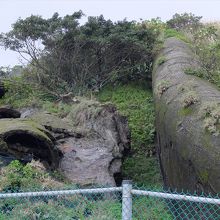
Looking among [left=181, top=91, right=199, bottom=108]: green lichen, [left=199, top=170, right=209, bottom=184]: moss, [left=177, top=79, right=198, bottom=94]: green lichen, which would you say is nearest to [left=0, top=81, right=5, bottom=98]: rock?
[left=177, top=79, right=198, bottom=94]: green lichen

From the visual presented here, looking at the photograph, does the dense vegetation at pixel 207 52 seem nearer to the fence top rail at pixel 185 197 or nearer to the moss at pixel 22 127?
the moss at pixel 22 127

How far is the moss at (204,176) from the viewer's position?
19.6 feet

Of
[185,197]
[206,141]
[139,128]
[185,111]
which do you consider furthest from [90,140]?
[185,197]

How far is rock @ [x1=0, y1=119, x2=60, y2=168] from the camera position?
857 cm

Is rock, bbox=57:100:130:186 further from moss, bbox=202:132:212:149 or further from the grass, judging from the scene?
moss, bbox=202:132:212:149

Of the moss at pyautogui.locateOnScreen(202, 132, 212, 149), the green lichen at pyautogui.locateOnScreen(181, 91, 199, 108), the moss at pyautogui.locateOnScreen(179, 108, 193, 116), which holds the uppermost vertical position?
the green lichen at pyautogui.locateOnScreen(181, 91, 199, 108)

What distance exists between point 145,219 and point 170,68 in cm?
531

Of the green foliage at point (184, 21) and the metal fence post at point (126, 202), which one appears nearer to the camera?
the metal fence post at point (126, 202)

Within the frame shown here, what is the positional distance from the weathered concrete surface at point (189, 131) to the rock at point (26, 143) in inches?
87.5

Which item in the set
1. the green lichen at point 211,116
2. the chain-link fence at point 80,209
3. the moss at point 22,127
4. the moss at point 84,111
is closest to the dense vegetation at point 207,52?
the moss at point 84,111

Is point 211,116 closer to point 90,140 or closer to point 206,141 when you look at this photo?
point 206,141

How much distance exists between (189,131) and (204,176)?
1.03 m

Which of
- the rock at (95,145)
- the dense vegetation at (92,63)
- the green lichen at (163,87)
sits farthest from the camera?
the dense vegetation at (92,63)

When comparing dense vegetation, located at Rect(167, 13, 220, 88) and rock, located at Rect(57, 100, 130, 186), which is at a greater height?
dense vegetation, located at Rect(167, 13, 220, 88)
